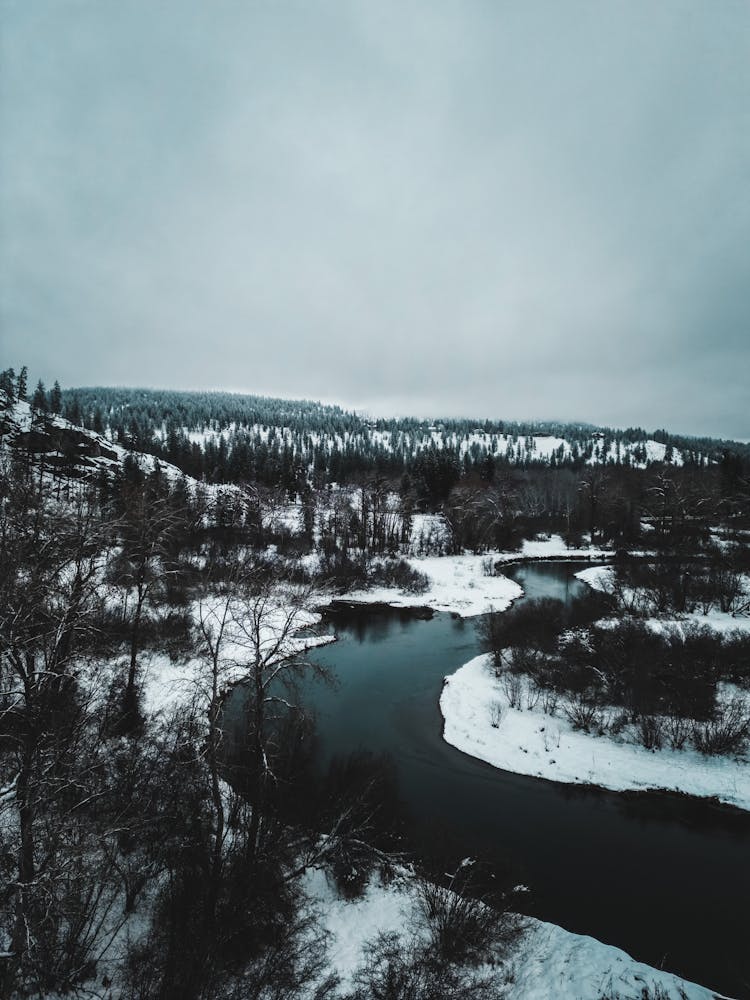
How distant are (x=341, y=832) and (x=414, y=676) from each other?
13.3 m

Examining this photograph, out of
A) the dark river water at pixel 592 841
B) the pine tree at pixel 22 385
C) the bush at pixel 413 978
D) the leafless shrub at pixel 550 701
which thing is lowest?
the dark river water at pixel 592 841

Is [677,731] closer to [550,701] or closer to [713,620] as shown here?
[550,701]

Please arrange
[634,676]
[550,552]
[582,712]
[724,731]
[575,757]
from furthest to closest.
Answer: [550,552]
[634,676]
[582,712]
[575,757]
[724,731]

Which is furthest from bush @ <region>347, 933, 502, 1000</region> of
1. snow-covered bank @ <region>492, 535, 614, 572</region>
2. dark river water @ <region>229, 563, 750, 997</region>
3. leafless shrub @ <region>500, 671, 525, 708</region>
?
snow-covered bank @ <region>492, 535, 614, 572</region>

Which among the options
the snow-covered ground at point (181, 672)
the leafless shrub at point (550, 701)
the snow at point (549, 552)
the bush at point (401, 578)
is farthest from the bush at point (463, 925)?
the snow at point (549, 552)

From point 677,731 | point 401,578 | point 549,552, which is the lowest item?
point 677,731

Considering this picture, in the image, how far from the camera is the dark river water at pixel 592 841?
12.1m

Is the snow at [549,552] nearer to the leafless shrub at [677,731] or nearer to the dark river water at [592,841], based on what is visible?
the leafless shrub at [677,731]

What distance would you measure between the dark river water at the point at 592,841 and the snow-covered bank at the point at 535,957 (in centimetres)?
93

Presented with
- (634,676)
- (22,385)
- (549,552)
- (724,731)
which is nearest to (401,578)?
(634,676)

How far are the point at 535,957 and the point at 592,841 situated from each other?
562 centimetres

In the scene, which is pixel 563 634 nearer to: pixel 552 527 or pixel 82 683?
pixel 82 683

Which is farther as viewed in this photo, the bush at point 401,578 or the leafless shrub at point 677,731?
the bush at point 401,578

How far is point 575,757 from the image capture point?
1955 cm
